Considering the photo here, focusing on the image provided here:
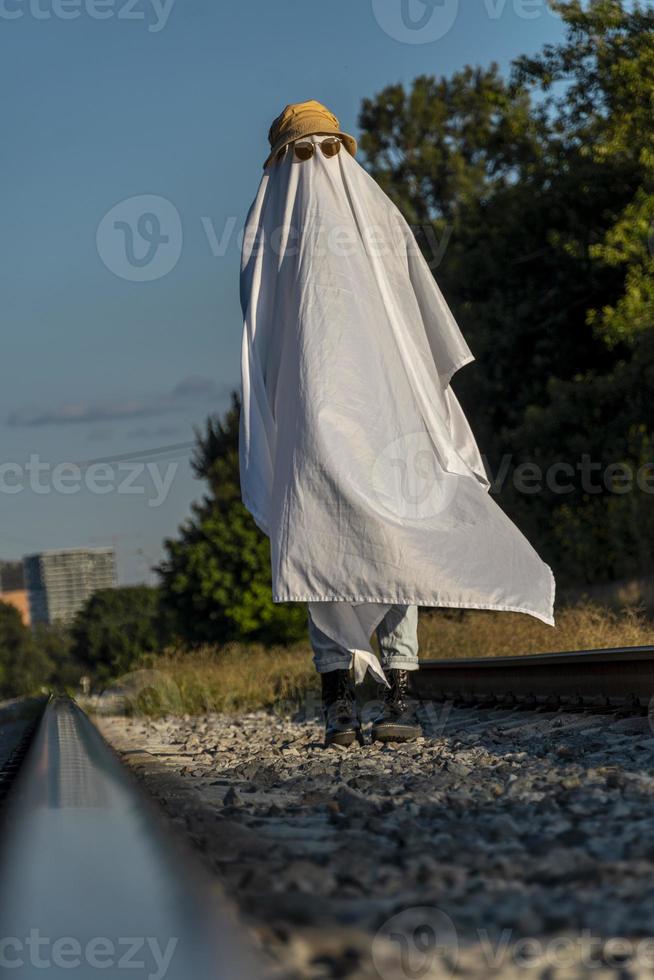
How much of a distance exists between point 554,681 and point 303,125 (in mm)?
2927

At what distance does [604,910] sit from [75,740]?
130 inches

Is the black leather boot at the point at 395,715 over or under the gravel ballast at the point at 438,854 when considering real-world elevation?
over

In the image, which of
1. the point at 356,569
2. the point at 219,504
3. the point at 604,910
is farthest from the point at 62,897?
the point at 219,504

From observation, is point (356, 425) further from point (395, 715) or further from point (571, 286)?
point (571, 286)

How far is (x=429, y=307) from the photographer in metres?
5.16

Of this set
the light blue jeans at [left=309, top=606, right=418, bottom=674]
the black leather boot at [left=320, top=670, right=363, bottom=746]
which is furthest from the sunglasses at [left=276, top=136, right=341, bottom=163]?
the black leather boot at [left=320, top=670, right=363, bottom=746]

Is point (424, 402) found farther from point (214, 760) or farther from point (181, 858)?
point (181, 858)

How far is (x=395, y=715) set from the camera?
479 centimetres

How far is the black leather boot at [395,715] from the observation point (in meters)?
4.67

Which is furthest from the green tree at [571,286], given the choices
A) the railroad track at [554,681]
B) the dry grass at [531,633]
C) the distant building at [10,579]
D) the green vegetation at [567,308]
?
the distant building at [10,579]

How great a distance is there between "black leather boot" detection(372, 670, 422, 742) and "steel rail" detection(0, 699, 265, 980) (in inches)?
78.8

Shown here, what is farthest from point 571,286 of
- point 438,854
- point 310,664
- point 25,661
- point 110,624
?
point 25,661

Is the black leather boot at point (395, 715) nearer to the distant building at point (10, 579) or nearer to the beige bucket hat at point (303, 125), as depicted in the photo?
the beige bucket hat at point (303, 125)

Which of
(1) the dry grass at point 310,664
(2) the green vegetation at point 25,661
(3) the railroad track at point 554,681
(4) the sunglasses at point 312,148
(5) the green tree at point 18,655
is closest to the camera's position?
(4) the sunglasses at point 312,148
